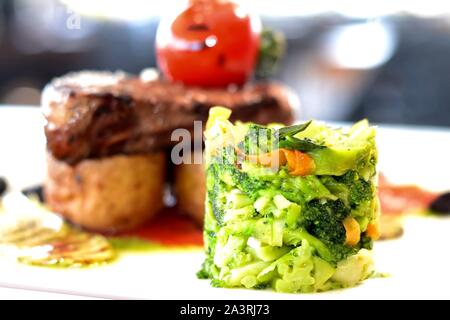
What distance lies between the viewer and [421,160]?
5375 mm

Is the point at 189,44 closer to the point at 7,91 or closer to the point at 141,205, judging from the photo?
the point at 141,205

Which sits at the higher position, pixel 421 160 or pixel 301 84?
pixel 301 84

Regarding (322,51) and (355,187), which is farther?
(322,51)

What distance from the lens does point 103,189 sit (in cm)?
394

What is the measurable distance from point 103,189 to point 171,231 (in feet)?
1.44

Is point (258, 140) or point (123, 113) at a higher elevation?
point (123, 113)

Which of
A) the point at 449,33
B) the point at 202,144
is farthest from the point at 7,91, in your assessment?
the point at 202,144

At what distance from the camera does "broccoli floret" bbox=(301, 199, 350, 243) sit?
106 inches

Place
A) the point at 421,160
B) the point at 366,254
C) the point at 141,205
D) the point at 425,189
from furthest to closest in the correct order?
the point at 421,160 → the point at 425,189 → the point at 141,205 → the point at 366,254

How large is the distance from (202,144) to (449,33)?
22.9 feet

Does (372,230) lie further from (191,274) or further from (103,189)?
(103,189)

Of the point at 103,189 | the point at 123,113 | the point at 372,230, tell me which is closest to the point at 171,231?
the point at 103,189

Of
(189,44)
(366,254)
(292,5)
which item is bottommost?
(366,254)

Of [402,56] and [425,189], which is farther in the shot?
[402,56]
